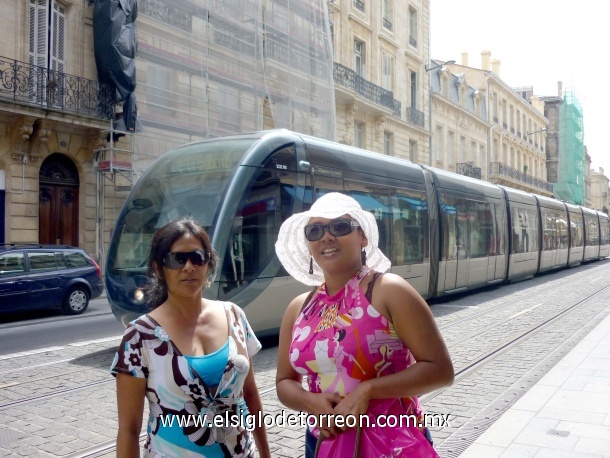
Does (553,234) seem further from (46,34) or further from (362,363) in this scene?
(362,363)

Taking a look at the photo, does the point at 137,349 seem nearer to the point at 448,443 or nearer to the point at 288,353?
the point at 288,353

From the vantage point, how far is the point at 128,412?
2.16 metres

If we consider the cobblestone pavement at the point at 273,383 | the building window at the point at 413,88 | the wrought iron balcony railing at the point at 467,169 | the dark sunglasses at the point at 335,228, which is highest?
the building window at the point at 413,88

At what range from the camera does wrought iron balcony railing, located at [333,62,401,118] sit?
2844 cm

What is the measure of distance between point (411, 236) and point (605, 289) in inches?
343

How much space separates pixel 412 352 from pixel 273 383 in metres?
4.92

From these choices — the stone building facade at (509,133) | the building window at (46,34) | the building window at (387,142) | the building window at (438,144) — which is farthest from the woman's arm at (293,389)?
the stone building facade at (509,133)

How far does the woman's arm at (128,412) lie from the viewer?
2.16 metres

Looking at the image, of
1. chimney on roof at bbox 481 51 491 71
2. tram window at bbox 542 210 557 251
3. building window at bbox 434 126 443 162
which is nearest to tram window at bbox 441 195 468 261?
tram window at bbox 542 210 557 251

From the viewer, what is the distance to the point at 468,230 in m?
15.0

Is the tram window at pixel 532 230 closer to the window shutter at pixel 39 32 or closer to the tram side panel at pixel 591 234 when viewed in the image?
the tram side panel at pixel 591 234

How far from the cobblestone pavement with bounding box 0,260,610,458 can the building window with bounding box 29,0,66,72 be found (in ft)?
39.1

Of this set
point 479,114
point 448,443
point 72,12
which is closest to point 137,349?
point 448,443

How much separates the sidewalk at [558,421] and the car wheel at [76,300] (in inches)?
393
